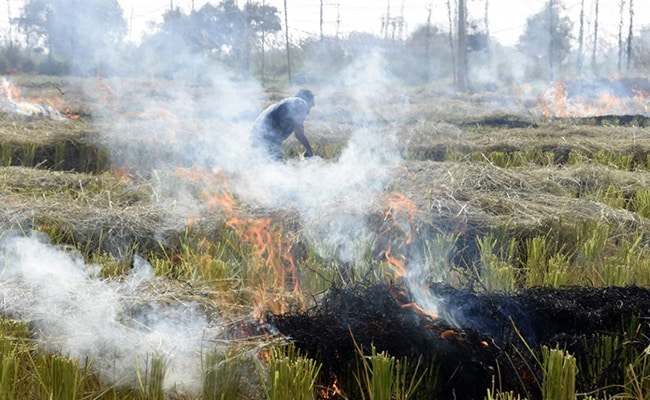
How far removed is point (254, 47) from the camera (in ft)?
85.2

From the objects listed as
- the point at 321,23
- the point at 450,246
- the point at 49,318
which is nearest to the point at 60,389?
the point at 49,318

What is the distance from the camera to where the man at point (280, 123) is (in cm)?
728

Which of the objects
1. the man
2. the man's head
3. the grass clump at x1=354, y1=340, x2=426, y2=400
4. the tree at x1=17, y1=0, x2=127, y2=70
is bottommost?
the grass clump at x1=354, y1=340, x2=426, y2=400

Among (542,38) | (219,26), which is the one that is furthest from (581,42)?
(219,26)

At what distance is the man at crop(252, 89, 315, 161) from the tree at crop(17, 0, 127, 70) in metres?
5.08

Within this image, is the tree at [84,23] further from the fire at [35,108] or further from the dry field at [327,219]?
the dry field at [327,219]

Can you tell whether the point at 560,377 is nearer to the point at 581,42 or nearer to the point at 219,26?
the point at 219,26

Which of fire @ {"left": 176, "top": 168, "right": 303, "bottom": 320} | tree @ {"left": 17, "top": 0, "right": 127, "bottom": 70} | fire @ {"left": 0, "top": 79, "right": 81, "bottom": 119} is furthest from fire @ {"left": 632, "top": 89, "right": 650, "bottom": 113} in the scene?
fire @ {"left": 176, "top": 168, "right": 303, "bottom": 320}

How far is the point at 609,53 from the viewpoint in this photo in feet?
141

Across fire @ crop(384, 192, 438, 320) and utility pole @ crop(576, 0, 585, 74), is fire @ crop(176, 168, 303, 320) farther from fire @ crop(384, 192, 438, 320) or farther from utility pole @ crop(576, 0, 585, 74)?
utility pole @ crop(576, 0, 585, 74)

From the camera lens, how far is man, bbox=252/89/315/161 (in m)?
7.28

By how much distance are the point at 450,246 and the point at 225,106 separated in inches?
482

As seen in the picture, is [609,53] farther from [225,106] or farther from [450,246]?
[450,246]

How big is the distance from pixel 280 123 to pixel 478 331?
16.6 feet
